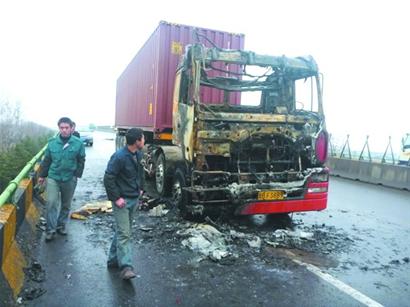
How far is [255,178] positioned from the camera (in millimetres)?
6699

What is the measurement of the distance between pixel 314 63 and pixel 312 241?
10.5ft

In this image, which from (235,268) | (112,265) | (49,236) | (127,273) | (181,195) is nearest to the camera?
(127,273)

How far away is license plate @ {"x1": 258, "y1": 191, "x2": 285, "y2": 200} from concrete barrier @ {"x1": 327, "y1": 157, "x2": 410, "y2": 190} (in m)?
8.94

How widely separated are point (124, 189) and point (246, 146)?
Answer: 9.14 ft

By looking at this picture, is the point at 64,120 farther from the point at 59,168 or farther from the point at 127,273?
the point at 127,273

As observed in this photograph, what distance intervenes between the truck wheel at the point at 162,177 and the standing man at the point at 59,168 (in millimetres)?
2771

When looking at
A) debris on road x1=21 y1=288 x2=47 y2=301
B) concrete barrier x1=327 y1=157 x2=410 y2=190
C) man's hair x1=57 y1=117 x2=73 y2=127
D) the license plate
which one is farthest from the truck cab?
concrete barrier x1=327 y1=157 x2=410 y2=190

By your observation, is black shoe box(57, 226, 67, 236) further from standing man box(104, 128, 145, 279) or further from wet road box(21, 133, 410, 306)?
standing man box(104, 128, 145, 279)

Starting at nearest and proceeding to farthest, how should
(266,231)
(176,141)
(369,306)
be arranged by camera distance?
(369,306), (266,231), (176,141)

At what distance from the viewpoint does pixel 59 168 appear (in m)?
5.84

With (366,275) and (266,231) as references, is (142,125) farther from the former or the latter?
(366,275)

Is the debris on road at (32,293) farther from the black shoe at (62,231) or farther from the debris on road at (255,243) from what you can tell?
the debris on road at (255,243)

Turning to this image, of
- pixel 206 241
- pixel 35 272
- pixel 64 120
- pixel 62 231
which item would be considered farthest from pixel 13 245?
pixel 206 241

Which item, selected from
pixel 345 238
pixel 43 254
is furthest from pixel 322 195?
pixel 43 254
